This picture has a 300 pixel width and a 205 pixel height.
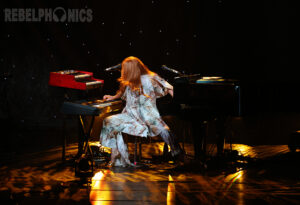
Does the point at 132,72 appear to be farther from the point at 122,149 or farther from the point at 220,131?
the point at 220,131

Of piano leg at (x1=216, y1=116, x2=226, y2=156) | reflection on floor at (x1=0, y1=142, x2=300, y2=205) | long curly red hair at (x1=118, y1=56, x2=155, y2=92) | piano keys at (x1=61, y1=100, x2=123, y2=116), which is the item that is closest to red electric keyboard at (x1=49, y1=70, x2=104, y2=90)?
piano keys at (x1=61, y1=100, x2=123, y2=116)

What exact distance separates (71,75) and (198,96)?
57.3 inches

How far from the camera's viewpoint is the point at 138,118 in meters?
4.97

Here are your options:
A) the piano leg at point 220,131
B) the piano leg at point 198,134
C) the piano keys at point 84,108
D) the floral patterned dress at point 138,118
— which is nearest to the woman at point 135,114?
the floral patterned dress at point 138,118

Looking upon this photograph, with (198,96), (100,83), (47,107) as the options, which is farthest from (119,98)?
(47,107)

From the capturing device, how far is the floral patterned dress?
4.79 metres

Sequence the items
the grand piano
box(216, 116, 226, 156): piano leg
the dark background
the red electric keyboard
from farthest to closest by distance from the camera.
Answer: the dark background < box(216, 116, 226, 156): piano leg < the red electric keyboard < the grand piano

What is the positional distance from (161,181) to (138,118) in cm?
109

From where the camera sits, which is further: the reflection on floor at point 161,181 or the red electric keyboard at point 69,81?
the red electric keyboard at point 69,81

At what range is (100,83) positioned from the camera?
5.02 m

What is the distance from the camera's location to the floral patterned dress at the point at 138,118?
4793 mm

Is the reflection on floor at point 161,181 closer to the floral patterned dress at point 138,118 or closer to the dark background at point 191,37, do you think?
the floral patterned dress at point 138,118

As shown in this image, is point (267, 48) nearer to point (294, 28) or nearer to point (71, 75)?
point (294, 28)

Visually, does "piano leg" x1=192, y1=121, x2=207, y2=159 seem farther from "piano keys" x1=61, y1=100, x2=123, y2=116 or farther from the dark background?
the dark background
